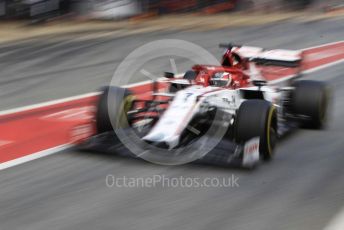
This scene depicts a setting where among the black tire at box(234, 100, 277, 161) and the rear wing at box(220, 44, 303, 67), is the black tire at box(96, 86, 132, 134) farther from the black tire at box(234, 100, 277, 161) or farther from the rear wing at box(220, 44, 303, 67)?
the rear wing at box(220, 44, 303, 67)

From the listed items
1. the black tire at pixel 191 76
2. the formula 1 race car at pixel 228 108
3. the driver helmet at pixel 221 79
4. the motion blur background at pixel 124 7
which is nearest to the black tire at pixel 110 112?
the formula 1 race car at pixel 228 108

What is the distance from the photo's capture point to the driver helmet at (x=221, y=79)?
7.00 meters

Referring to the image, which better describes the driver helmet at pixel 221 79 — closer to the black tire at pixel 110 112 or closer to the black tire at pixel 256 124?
the black tire at pixel 256 124

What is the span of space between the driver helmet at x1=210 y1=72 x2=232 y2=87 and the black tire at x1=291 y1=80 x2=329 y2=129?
3.66ft

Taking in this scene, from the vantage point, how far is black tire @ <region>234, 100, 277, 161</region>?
6098mm

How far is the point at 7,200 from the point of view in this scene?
5.22 m

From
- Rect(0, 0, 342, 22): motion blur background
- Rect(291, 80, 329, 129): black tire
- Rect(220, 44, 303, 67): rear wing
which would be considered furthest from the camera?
Rect(0, 0, 342, 22): motion blur background

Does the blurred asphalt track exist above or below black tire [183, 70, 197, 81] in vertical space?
below

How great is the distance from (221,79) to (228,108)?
525mm

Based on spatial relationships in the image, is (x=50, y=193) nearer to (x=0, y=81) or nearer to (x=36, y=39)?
(x=0, y=81)

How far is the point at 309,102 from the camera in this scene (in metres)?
7.68

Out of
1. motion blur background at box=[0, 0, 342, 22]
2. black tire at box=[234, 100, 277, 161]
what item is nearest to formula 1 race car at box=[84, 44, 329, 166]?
black tire at box=[234, 100, 277, 161]

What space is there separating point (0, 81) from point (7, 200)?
7742 mm

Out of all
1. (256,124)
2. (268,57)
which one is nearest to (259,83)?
(268,57)
